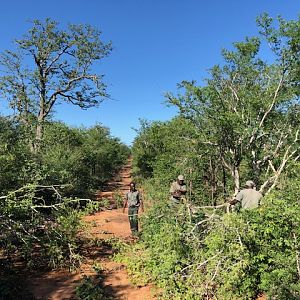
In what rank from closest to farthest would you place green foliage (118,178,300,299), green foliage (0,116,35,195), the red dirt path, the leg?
green foliage (118,178,300,299) < the red dirt path < green foliage (0,116,35,195) < the leg

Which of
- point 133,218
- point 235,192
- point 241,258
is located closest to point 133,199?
point 133,218

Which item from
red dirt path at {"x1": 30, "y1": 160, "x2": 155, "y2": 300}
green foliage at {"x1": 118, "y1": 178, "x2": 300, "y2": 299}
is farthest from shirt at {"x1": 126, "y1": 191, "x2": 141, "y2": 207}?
green foliage at {"x1": 118, "y1": 178, "x2": 300, "y2": 299}

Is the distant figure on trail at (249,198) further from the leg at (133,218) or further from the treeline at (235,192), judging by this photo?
the leg at (133,218)

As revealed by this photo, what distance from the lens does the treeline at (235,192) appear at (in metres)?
5.66

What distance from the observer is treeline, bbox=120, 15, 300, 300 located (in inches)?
223

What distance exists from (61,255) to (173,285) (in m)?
2.68

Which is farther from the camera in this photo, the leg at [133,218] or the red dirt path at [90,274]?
the leg at [133,218]

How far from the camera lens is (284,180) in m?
9.78

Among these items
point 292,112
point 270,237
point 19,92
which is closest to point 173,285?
point 270,237

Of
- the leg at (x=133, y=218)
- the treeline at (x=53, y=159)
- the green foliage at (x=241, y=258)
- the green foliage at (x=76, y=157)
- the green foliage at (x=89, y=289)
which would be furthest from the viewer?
the green foliage at (x=76, y=157)

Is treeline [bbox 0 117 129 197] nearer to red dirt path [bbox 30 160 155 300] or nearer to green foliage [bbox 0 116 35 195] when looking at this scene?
green foliage [bbox 0 116 35 195]

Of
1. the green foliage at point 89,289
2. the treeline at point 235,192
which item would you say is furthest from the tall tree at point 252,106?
the green foliage at point 89,289

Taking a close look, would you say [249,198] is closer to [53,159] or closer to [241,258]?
[241,258]

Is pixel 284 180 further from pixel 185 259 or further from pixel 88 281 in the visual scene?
pixel 88 281
